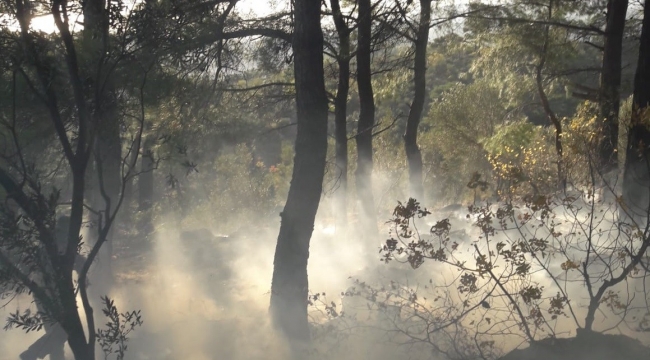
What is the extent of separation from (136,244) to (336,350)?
12.7 metres

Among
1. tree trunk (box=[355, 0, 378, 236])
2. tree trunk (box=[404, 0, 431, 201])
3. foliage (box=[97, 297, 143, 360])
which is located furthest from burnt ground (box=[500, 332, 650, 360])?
tree trunk (box=[404, 0, 431, 201])

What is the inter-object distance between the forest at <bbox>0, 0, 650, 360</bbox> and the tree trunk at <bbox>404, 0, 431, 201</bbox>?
0.07m

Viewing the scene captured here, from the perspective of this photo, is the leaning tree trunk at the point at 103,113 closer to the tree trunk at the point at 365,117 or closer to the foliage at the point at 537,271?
the foliage at the point at 537,271

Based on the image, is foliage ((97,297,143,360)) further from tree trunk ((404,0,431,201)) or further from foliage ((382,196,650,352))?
tree trunk ((404,0,431,201))

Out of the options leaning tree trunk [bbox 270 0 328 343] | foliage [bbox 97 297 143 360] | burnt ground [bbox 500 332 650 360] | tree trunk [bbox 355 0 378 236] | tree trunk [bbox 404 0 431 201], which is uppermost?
tree trunk [bbox 404 0 431 201]

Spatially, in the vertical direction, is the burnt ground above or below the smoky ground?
below

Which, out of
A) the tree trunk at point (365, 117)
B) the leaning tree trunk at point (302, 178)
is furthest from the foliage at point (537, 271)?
the tree trunk at point (365, 117)

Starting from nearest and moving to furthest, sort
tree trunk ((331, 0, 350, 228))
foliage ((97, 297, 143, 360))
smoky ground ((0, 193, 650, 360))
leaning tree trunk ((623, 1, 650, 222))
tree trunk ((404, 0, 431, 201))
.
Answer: foliage ((97, 297, 143, 360))
smoky ground ((0, 193, 650, 360))
leaning tree trunk ((623, 1, 650, 222))
tree trunk ((331, 0, 350, 228))
tree trunk ((404, 0, 431, 201))

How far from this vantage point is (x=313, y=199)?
9.22 m

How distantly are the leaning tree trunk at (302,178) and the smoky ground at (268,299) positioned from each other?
16.5 inches

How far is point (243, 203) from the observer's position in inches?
997

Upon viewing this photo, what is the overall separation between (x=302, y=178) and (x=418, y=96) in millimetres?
7494

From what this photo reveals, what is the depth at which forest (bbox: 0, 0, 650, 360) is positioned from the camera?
20.7 feet

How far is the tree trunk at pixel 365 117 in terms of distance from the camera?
1268cm
